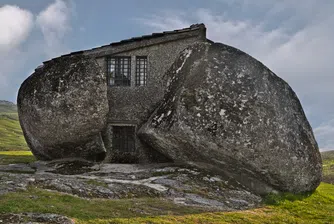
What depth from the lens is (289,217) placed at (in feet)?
55.2

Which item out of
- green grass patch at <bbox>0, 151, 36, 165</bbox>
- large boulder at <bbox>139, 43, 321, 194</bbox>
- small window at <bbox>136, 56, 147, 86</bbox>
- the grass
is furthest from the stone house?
the grass

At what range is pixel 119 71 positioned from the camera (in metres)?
26.6

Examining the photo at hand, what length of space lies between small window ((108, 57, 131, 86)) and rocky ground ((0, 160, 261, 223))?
6454mm

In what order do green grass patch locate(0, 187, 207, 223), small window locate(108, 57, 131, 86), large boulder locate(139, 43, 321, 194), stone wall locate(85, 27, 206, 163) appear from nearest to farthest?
green grass patch locate(0, 187, 207, 223) → large boulder locate(139, 43, 321, 194) → stone wall locate(85, 27, 206, 163) → small window locate(108, 57, 131, 86)

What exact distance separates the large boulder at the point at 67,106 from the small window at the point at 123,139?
5.49 ft

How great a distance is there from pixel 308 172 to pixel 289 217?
Answer: 4.95 metres

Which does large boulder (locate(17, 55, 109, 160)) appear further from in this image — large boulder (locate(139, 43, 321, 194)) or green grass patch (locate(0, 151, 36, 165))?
green grass patch (locate(0, 151, 36, 165))

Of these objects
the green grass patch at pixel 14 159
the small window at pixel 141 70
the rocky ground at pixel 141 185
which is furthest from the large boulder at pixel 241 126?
the green grass patch at pixel 14 159

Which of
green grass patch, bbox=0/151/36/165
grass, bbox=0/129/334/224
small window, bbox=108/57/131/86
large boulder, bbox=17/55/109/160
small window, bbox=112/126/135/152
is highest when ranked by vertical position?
small window, bbox=108/57/131/86

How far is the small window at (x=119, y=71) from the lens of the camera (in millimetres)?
26516

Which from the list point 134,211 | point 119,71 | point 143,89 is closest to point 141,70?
point 143,89

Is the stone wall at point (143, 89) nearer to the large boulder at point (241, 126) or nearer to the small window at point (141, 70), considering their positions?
the small window at point (141, 70)

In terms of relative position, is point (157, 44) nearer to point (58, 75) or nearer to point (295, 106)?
point (58, 75)

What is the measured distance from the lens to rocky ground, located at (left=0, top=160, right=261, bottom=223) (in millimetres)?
16172
